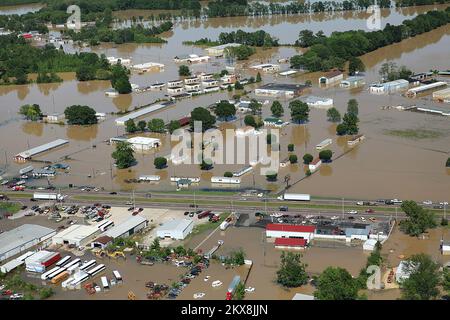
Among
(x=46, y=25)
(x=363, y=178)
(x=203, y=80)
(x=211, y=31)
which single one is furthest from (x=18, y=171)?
(x=46, y=25)

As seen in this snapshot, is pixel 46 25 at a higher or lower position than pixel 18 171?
higher

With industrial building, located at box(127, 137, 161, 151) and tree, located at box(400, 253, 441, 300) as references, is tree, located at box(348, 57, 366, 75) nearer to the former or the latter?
industrial building, located at box(127, 137, 161, 151)

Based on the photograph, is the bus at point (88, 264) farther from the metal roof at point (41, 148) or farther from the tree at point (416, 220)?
the metal roof at point (41, 148)

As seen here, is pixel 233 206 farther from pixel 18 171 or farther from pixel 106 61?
pixel 106 61

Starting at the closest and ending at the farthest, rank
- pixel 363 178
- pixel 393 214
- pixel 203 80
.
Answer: pixel 393 214
pixel 363 178
pixel 203 80

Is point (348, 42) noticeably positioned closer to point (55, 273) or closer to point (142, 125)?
point (142, 125)

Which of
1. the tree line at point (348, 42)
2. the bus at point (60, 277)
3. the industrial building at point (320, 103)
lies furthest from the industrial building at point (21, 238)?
the tree line at point (348, 42)
